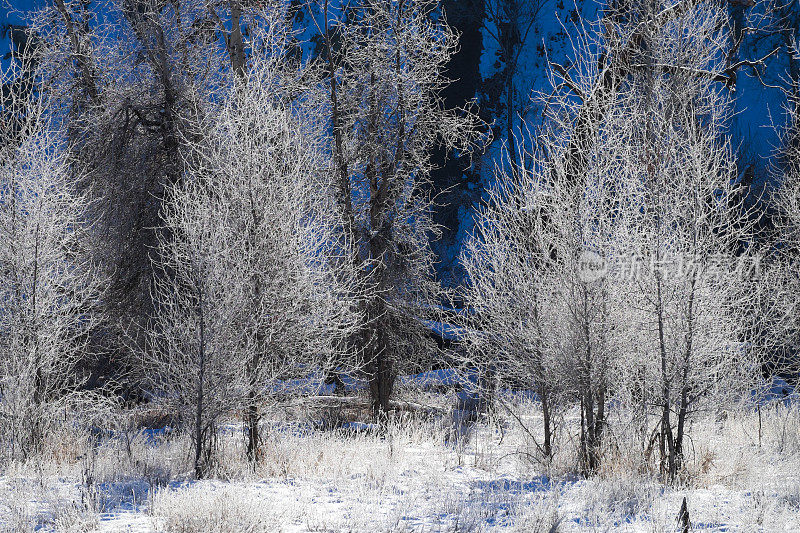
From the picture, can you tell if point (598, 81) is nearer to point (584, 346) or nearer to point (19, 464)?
point (584, 346)

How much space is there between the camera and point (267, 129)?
8.77 meters

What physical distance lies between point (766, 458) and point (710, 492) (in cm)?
257

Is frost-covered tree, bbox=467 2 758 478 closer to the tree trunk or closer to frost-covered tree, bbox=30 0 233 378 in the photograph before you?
the tree trunk

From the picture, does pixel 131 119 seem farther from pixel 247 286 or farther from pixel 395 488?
pixel 395 488

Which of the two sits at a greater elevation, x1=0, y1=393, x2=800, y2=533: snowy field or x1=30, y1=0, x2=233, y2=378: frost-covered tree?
x1=30, y1=0, x2=233, y2=378: frost-covered tree

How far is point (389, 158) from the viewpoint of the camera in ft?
43.1

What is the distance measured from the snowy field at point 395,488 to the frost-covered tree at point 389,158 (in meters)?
3.22

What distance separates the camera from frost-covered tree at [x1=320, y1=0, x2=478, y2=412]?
12.8 metres

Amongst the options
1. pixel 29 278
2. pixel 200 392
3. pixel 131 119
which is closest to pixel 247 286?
pixel 200 392

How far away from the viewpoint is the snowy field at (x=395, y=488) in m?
5.55

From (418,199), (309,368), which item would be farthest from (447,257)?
(309,368)

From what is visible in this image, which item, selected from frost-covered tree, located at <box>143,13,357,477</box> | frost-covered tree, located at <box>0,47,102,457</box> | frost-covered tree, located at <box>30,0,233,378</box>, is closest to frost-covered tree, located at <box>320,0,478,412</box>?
frost-covered tree, located at <box>30,0,233,378</box>

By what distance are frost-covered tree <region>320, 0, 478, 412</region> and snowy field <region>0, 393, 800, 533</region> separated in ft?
10.6

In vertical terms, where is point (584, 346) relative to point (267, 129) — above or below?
below
